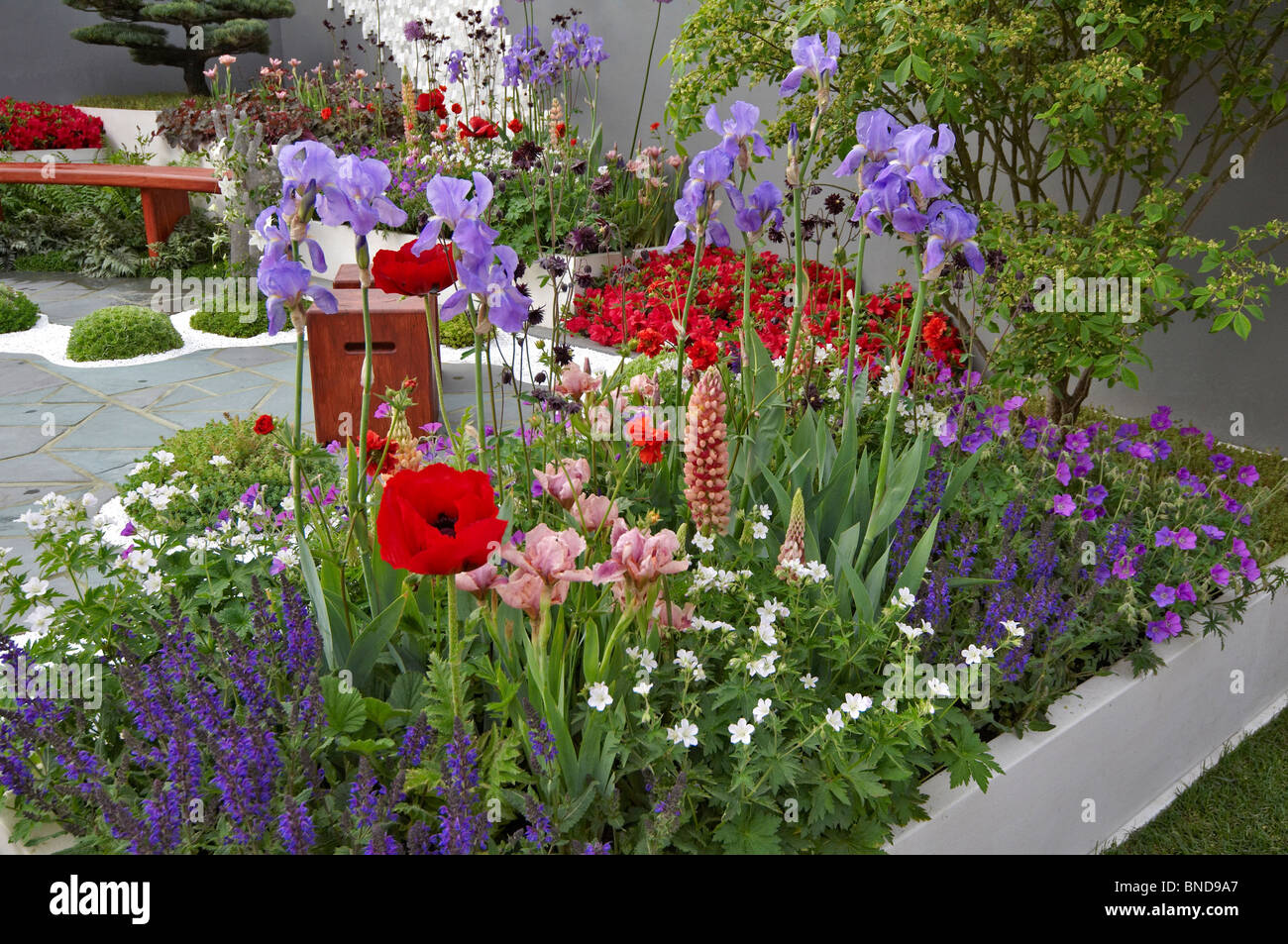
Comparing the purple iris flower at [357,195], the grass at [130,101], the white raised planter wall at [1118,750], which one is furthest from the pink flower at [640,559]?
the grass at [130,101]

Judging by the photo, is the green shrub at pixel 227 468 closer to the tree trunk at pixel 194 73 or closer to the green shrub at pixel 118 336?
the green shrub at pixel 118 336

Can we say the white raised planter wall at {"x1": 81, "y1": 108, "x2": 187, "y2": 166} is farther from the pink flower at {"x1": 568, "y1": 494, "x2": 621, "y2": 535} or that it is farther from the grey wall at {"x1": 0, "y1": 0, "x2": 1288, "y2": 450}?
the pink flower at {"x1": 568, "y1": 494, "x2": 621, "y2": 535}

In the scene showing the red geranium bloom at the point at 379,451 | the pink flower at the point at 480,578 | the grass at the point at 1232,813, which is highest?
the red geranium bloom at the point at 379,451

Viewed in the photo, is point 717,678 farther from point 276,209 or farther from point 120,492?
point 120,492

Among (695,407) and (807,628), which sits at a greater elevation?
(695,407)

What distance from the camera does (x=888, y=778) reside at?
168cm

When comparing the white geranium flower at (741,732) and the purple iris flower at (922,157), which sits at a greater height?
the purple iris flower at (922,157)

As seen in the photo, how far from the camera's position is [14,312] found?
6207 millimetres

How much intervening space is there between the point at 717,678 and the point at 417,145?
6.15 meters

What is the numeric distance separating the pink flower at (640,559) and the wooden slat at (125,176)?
21.1 feet

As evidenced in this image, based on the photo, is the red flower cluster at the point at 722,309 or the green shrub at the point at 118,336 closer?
the red flower cluster at the point at 722,309

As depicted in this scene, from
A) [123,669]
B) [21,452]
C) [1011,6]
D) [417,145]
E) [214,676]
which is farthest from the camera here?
[417,145]

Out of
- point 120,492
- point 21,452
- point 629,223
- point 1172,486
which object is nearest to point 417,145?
point 629,223

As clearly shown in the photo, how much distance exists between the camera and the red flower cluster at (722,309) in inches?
157
